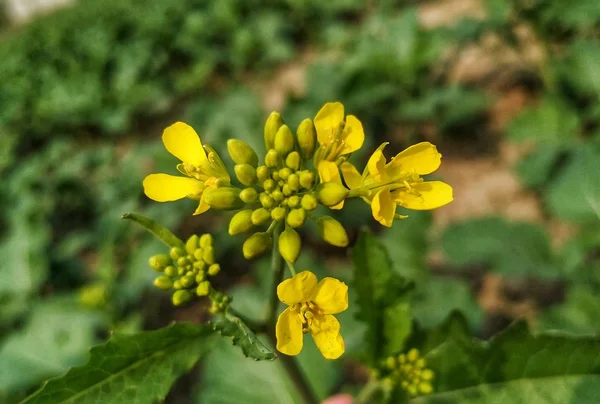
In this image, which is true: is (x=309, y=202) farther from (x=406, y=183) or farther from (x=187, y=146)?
(x=187, y=146)

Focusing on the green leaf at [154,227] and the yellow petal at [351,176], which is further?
the yellow petal at [351,176]

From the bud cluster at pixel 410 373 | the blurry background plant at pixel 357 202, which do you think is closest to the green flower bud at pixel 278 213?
the blurry background plant at pixel 357 202

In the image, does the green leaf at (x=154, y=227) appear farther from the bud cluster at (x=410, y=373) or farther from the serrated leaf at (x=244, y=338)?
the bud cluster at (x=410, y=373)

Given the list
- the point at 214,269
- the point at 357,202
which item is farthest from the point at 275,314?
the point at 357,202

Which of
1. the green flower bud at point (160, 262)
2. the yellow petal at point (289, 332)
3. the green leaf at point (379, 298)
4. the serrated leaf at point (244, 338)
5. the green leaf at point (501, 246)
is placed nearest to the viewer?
the serrated leaf at point (244, 338)

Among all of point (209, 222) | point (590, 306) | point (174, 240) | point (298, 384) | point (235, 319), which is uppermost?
point (174, 240)

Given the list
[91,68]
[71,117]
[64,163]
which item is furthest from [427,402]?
[91,68]

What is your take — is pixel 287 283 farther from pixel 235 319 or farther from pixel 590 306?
pixel 590 306
